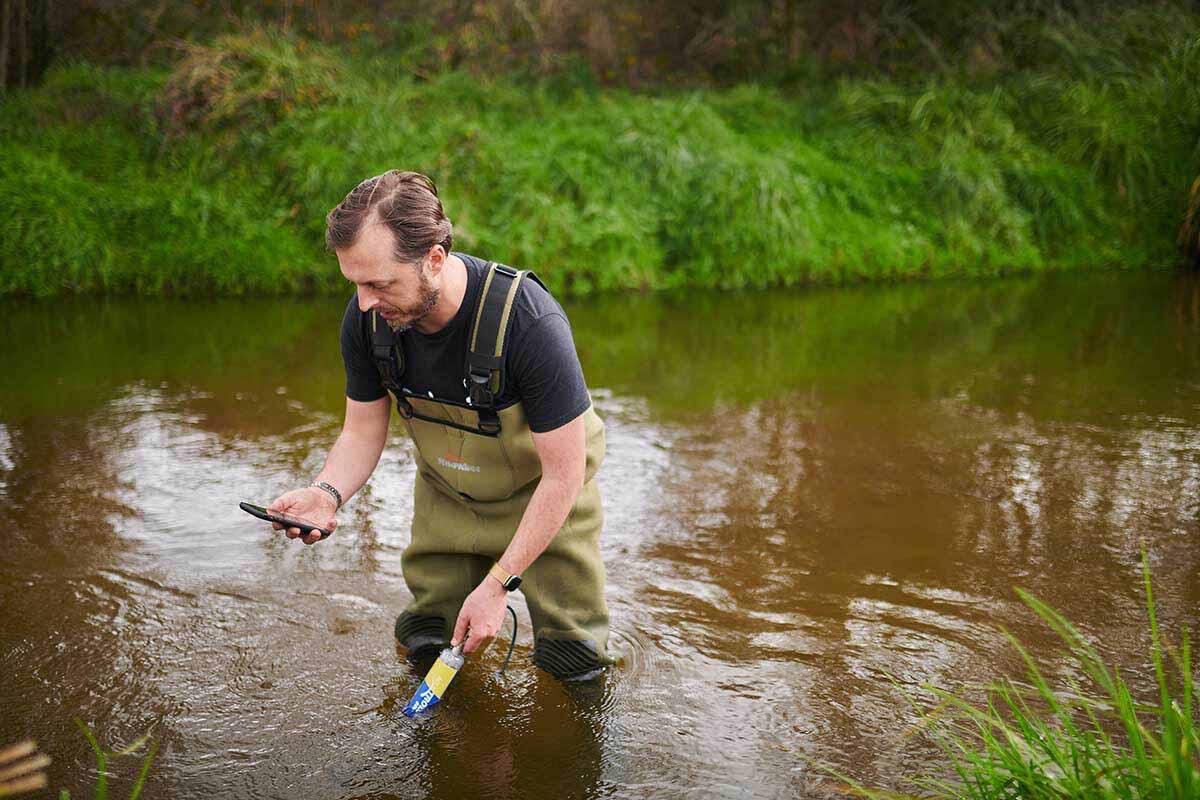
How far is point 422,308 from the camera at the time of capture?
264 centimetres

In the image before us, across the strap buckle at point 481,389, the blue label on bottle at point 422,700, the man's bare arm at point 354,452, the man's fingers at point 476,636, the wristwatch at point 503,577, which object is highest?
the strap buckle at point 481,389

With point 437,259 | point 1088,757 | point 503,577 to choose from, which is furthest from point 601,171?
point 1088,757

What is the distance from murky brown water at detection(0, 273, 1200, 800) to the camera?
304cm

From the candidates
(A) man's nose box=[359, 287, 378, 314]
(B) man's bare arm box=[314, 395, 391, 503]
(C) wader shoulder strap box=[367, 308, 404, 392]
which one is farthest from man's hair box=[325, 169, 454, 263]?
(B) man's bare arm box=[314, 395, 391, 503]

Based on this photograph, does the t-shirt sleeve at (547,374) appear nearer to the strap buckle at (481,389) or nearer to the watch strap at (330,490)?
the strap buckle at (481,389)

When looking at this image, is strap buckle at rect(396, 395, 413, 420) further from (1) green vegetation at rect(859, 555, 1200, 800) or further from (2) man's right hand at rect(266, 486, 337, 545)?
(1) green vegetation at rect(859, 555, 1200, 800)

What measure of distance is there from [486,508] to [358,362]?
547 mm

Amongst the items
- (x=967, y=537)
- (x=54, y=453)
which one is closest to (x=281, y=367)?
(x=54, y=453)

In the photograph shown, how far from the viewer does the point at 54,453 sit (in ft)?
17.6

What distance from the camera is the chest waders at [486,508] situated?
8.95 feet

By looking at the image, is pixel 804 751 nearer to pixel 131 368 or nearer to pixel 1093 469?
pixel 1093 469

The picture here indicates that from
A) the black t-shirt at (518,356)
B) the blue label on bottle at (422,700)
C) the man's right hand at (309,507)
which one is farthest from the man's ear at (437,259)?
the blue label on bottle at (422,700)

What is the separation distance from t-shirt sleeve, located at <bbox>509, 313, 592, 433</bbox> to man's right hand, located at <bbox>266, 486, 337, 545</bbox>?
667 millimetres

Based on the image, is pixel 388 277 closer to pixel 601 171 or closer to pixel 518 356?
pixel 518 356
